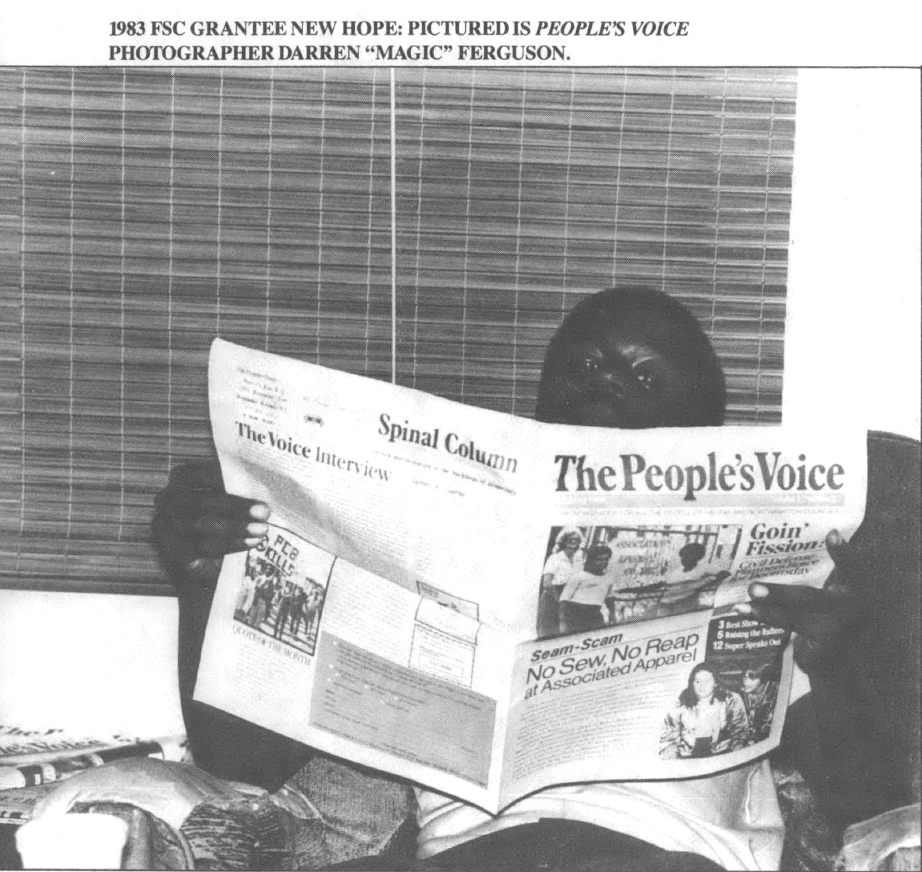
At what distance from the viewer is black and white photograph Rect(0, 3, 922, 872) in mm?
775

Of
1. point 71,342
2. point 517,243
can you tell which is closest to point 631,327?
point 517,243

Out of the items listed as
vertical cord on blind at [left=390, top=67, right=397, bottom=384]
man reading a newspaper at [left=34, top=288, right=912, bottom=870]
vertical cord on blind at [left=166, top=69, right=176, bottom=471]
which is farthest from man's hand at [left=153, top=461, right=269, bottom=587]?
vertical cord on blind at [left=390, top=67, right=397, bottom=384]

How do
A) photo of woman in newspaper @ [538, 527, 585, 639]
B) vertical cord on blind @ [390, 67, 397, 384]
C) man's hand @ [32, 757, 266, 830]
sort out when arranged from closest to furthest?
photo of woman in newspaper @ [538, 527, 585, 639], man's hand @ [32, 757, 266, 830], vertical cord on blind @ [390, 67, 397, 384]

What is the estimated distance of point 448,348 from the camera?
3.08ft

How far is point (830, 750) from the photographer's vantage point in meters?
0.81

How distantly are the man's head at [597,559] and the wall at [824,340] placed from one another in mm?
312

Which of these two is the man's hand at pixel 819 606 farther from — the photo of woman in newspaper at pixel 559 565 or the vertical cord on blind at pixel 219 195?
the vertical cord on blind at pixel 219 195

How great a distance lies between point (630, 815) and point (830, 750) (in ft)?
0.63

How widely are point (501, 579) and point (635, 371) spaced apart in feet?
0.69

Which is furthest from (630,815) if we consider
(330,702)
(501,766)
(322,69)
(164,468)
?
(322,69)

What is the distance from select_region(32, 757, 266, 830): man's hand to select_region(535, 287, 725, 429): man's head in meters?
0.44

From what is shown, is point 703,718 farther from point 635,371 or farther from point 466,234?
point 466,234

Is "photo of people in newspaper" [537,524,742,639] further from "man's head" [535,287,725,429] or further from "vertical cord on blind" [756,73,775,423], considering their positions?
"vertical cord on blind" [756,73,775,423]

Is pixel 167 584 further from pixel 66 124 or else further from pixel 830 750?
pixel 830 750
